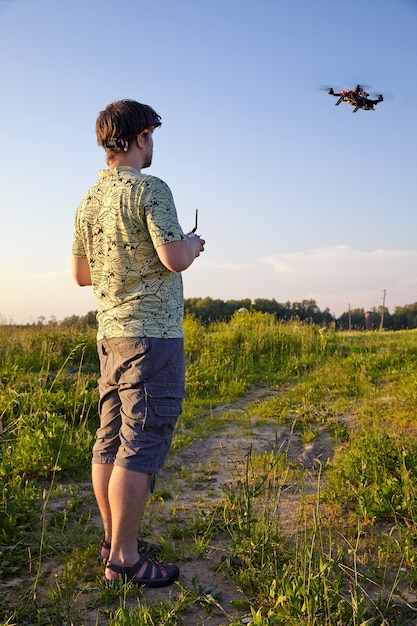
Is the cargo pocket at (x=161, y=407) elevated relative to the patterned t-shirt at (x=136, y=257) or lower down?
lower down

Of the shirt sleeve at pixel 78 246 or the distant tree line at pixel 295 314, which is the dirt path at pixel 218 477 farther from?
the distant tree line at pixel 295 314

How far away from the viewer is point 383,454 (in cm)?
411

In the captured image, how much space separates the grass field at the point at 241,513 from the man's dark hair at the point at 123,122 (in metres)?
1.70

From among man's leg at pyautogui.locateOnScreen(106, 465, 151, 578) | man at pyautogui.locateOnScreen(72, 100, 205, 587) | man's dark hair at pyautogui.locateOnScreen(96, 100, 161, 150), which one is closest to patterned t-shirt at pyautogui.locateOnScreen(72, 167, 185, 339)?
man at pyautogui.locateOnScreen(72, 100, 205, 587)

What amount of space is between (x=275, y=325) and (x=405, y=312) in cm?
3849

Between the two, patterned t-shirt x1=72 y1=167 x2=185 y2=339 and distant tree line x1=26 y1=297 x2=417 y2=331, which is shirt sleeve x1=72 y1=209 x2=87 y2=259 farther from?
distant tree line x1=26 y1=297 x2=417 y2=331

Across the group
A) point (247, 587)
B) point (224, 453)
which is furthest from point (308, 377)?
point (247, 587)

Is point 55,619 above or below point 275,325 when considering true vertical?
below

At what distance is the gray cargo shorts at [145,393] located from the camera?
274 cm

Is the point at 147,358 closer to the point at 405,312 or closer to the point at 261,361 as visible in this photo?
the point at 261,361

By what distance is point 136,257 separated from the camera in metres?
2.79

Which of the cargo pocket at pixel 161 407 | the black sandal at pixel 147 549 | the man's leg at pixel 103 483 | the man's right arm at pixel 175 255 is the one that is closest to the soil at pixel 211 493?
the black sandal at pixel 147 549

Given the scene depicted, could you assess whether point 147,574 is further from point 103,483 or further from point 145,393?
point 145,393

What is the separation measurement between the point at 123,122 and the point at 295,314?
12.0 m
